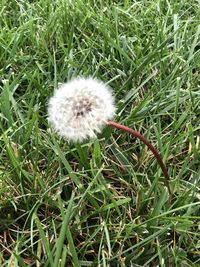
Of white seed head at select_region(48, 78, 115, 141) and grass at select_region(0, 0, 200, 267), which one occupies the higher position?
white seed head at select_region(48, 78, 115, 141)

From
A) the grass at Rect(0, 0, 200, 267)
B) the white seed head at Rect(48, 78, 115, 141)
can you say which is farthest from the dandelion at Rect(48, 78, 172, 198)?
the grass at Rect(0, 0, 200, 267)

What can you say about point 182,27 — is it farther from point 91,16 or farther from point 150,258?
point 150,258

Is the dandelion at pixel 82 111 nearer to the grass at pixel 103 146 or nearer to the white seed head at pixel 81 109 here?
the white seed head at pixel 81 109

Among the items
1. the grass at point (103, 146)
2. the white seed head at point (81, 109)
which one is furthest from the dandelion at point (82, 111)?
the grass at point (103, 146)

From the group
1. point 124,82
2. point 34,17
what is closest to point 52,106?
point 124,82

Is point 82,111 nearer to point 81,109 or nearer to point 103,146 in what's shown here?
point 81,109

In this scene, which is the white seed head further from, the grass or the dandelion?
the grass
